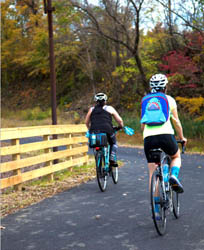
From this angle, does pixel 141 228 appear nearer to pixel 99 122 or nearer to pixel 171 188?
pixel 171 188

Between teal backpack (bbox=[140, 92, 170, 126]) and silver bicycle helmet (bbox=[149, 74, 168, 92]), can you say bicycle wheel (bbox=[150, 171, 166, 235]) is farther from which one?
silver bicycle helmet (bbox=[149, 74, 168, 92])

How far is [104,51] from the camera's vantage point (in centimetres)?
3281

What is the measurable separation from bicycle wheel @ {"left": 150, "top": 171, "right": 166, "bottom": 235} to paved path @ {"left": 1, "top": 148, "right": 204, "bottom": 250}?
0.13m

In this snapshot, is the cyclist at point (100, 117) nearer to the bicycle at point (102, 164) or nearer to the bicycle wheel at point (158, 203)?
the bicycle at point (102, 164)

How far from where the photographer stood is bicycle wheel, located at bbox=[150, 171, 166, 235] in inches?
200

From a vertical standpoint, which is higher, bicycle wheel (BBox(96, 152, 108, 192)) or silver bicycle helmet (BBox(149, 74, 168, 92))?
silver bicycle helmet (BBox(149, 74, 168, 92))

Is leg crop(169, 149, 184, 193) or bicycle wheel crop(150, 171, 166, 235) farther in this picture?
leg crop(169, 149, 184, 193)

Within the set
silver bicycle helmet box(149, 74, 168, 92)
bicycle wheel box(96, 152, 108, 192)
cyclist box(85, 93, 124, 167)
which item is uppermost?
silver bicycle helmet box(149, 74, 168, 92)

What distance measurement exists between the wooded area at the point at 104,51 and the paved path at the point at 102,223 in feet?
35.6

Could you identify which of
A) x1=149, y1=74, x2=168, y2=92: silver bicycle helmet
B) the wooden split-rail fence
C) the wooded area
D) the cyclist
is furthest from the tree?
x1=149, y1=74, x2=168, y2=92: silver bicycle helmet

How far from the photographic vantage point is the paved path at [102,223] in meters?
5.03

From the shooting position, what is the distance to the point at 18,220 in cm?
645

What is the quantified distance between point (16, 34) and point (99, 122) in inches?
1356

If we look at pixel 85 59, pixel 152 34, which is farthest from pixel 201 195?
pixel 85 59
